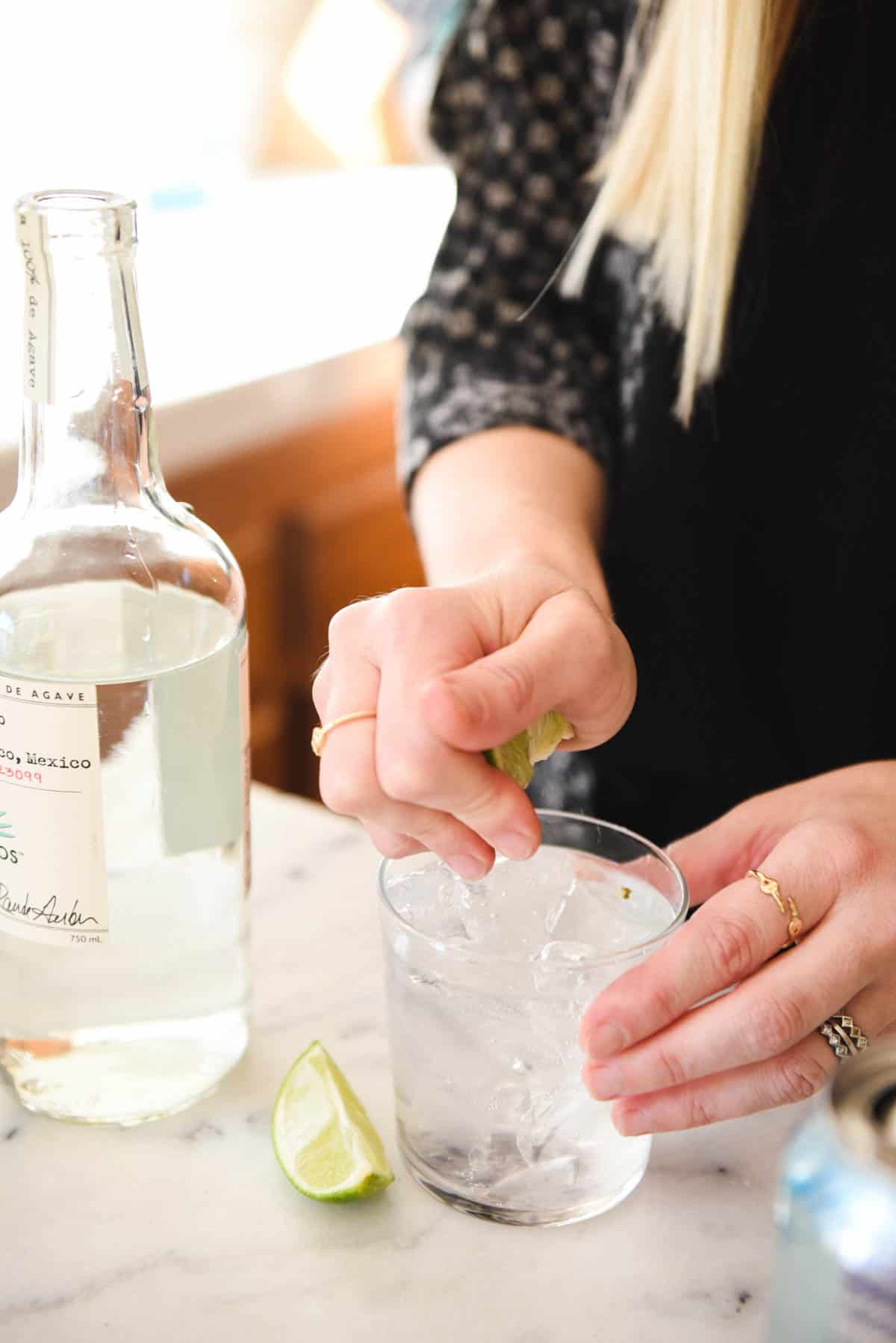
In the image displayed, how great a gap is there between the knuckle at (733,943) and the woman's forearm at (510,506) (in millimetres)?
183

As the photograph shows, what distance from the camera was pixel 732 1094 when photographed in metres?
0.58

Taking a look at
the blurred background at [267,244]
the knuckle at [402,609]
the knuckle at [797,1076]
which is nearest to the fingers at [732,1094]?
the knuckle at [797,1076]

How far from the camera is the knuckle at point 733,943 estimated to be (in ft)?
1.84

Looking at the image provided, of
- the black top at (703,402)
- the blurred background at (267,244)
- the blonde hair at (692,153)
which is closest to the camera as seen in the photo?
the blonde hair at (692,153)

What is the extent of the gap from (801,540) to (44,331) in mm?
573

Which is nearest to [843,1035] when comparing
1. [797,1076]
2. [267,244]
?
[797,1076]

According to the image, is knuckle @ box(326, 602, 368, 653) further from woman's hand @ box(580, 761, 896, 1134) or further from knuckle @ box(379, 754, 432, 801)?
woman's hand @ box(580, 761, 896, 1134)

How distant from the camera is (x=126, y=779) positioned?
612 mm

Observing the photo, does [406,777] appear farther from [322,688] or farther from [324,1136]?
[324,1136]

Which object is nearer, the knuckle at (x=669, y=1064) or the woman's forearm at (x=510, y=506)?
the knuckle at (x=669, y=1064)

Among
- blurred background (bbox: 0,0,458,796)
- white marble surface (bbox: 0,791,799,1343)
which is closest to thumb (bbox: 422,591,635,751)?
white marble surface (bbox: 0,791,799,1343)

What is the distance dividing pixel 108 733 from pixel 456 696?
0.55ft

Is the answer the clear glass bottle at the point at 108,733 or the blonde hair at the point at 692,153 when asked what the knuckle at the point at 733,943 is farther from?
the blonde hair at the point at 692,153

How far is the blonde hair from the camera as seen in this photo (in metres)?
0.78
